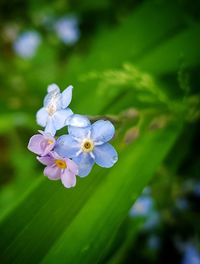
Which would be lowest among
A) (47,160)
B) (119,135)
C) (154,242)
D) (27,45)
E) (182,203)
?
(47,160)

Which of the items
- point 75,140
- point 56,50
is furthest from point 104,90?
point 56,50

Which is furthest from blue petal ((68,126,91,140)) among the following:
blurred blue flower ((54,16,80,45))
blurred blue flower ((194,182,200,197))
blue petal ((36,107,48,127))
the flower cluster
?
blurred blue flower ((54,16,80,45))

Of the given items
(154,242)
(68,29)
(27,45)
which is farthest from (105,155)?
(27,45)

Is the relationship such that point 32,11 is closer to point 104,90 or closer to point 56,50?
point 56,50

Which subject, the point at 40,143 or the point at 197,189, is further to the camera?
the point at 197,189

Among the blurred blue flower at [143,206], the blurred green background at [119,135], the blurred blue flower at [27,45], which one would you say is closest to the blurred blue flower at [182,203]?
the blurred green background at [119,135]

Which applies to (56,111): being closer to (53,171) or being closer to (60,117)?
(60,117)

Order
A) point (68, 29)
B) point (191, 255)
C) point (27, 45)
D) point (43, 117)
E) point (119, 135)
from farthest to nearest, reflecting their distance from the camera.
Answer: point (27, 45) < point (68, 29) < point (191, 255) < point (119, 135) < point (43, 117)
